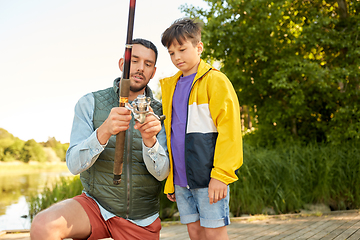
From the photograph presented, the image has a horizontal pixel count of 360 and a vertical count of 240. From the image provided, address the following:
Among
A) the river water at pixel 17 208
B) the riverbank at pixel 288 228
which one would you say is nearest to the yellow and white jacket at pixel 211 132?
the riverbank at pixel 288 228

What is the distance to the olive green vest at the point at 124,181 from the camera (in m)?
1.87

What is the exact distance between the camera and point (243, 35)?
7270 millimetres

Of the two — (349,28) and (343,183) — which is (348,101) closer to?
(349,28)

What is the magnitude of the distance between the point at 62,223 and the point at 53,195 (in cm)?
396

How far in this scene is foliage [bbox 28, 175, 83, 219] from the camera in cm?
505

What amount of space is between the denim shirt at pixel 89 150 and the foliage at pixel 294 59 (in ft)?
16.5

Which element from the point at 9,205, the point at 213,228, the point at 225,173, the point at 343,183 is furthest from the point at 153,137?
the point at 9,205

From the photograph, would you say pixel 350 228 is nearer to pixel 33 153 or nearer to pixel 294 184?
pixel 294 184

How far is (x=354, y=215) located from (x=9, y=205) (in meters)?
8.03

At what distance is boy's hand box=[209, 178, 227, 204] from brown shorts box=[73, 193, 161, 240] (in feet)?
1.70

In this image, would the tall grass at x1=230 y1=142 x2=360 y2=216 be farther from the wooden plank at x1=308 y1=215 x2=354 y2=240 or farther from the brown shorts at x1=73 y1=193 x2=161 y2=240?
the brown shorts at x1=73 y1=193 x2=161 y2=240

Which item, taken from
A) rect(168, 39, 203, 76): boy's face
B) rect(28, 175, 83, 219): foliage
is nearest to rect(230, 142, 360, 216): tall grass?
rect(28, 175, 83, 219): foliage

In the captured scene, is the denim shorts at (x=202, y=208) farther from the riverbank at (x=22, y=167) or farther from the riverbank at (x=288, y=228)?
the riverbank at (x=22, y=167)

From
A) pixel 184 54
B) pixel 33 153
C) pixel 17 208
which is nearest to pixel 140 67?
pixel 184 54
